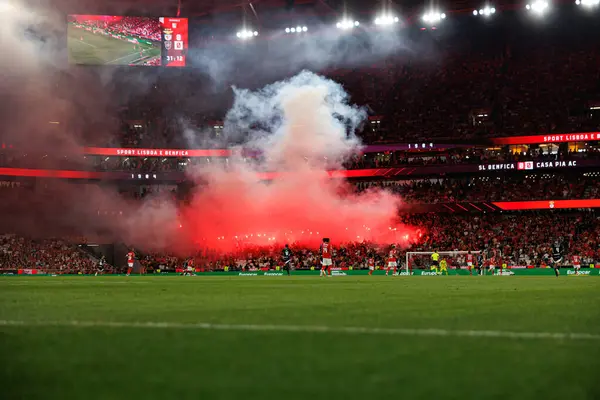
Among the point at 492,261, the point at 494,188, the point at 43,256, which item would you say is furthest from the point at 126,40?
the point at 494,188

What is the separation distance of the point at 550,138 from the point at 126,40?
30.1 meters

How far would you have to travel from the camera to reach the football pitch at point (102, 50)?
3628cm

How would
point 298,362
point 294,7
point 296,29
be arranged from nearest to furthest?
point 298,362
point 296,29
point 294,7

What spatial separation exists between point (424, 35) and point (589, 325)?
4973 cm

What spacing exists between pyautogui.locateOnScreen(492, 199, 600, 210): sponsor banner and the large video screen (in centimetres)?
2393

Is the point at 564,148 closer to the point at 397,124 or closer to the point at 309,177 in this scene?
the point at 397,124

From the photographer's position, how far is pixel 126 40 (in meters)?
38.0

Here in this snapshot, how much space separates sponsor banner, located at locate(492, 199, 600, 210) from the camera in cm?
4391

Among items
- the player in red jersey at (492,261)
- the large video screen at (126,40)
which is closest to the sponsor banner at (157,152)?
the large video screen at (126,40)

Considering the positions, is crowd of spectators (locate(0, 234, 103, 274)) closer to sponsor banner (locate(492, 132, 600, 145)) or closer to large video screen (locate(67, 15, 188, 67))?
large video screen (locate(67, 15, 188, 67))

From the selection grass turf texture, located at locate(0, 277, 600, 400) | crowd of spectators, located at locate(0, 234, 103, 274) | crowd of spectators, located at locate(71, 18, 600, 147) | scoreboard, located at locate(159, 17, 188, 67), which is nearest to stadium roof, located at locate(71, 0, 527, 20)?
scoreboard, located at locate(159, 17, 188, 67)

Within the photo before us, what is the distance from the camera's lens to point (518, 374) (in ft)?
11.3

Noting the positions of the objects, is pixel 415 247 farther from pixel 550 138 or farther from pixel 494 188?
pixel 550 138

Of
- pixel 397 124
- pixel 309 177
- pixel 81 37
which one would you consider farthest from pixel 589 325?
pixel 397 124
